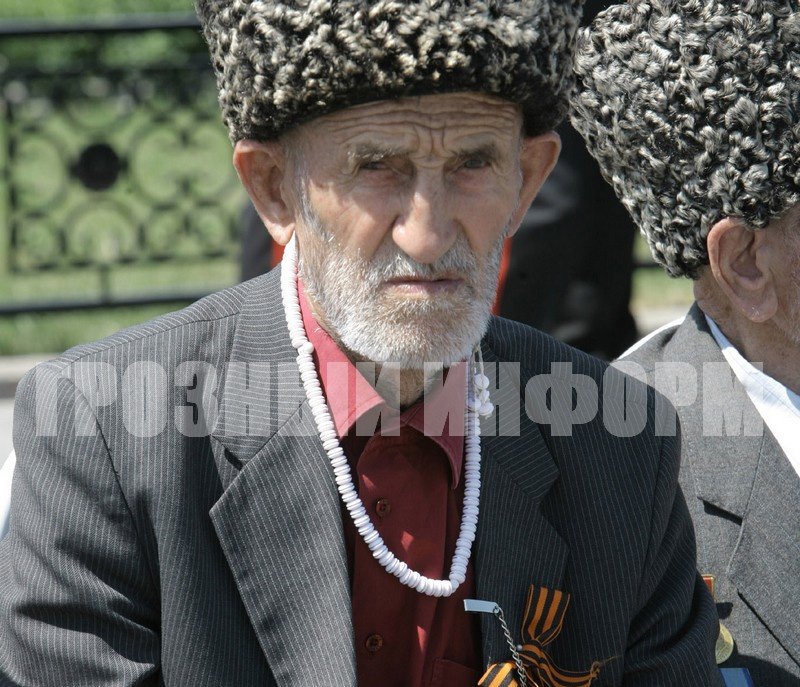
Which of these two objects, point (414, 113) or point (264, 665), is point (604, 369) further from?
point (264, 665)

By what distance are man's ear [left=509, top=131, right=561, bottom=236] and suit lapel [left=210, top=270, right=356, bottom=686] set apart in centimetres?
54

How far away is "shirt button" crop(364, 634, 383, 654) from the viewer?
2.21 metres

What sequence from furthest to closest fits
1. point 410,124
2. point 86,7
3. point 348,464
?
point 86,7 → point 348,464 → point 410,124

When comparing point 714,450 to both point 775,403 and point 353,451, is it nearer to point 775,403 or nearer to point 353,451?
point 775,403

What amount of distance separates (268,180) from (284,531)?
610 mm

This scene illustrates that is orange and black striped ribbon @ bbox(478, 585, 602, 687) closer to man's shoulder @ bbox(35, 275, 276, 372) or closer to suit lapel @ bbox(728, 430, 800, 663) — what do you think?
suit lapel @ bbox(728, 430, 800, 663)

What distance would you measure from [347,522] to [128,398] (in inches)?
Result: 16.2

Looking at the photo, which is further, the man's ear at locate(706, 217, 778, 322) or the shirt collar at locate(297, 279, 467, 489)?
the man's ear at locate(706, 217, 778, 322)

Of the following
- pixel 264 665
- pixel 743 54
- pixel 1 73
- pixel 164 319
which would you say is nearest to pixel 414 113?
pixel 164 319

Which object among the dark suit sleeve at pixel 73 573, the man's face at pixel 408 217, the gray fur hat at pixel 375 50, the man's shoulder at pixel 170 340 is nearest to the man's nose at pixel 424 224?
the man's face at pixel 408 217

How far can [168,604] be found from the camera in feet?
6.88

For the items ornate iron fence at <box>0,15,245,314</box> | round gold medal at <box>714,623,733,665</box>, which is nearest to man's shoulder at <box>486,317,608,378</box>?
round gold medal at <box>714,623,733,665</box>

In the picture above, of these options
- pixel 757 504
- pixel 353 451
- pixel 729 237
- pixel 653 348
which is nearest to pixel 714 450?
pixel 757 504

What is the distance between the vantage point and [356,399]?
89.9 inches
